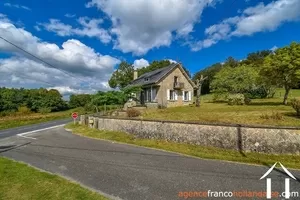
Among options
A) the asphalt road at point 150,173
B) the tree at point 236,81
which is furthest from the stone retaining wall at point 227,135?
the tree at point 236,81

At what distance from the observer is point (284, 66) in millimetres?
23516

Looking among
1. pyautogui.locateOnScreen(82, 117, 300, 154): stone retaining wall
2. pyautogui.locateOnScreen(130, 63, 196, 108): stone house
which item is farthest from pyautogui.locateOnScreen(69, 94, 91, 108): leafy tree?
pyautogui.locateOnScreen(82, 117, 300, 154): stone retaining wall

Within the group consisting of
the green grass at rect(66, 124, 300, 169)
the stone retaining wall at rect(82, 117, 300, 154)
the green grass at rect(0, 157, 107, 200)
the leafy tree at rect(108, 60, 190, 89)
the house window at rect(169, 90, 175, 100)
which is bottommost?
the green grass at rect(0, 157, 107, 200)

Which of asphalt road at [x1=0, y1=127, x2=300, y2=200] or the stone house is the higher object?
the stone house

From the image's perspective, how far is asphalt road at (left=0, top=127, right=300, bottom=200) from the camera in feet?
22.2

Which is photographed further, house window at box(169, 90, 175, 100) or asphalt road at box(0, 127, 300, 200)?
house window at box(169, 90, 175, 100)

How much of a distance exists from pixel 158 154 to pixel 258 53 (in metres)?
87.1

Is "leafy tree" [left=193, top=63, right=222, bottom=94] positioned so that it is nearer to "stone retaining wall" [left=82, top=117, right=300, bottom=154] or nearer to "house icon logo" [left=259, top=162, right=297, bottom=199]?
"stone retaining wall" [left=82, top=117, right=300, bottom=154]

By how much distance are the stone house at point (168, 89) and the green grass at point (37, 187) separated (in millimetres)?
22652

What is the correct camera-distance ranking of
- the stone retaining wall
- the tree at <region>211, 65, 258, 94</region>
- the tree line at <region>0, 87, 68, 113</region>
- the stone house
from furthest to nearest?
the tree line at <region>0, 87, 68, 113</region>
the tree at <region>211, 65, 258, 94</region>
the stone house
the stone retaining wall

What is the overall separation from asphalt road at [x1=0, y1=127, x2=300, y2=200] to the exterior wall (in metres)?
19.5

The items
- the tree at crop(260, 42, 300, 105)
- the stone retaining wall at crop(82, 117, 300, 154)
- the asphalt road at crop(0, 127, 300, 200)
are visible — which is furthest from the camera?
the tree at crop(260, 42, 300, 105)

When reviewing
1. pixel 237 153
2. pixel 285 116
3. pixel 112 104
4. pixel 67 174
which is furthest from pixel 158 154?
pixel 112 104

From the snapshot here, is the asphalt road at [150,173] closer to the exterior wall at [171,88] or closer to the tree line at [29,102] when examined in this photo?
the exterior wall at [171,88]
